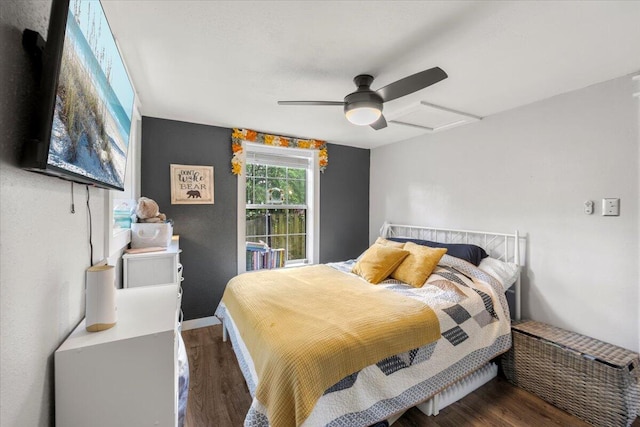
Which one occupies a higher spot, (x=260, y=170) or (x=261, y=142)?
(x=261, y=142)

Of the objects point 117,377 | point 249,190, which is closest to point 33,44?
point 117,377

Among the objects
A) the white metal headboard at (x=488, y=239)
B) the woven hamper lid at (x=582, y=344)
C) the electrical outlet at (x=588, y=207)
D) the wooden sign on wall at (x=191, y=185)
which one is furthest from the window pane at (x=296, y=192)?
the electrical outlet at (x=588, y=207)

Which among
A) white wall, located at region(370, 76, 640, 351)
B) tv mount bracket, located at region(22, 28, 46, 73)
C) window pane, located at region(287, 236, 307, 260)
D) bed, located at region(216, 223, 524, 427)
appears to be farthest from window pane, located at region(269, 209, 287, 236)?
tv mount bracket, located at region(22, 28, 46, 73)

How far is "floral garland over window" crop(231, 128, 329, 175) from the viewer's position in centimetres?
327

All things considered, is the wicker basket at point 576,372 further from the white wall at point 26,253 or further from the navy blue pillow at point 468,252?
the white wall at point 26,253

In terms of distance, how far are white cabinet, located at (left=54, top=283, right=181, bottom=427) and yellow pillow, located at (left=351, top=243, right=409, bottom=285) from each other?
73.4 inches

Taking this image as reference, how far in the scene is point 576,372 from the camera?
1.82 m

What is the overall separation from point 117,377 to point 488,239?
3081 millimetres

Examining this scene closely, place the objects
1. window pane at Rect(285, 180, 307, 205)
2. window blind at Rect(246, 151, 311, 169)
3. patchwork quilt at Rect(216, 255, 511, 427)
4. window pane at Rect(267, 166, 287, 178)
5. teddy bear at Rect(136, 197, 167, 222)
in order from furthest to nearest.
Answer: window pane at Rect(285, 180, 307, 205) < window pane at Rect(267, 166, 287, 178) < window blind at Rect(246, 151, 311, 169) < teddy bear at Rect(136, 197, 167, 222) < patchwork quilt at Rect(216, 255, 511, 427)

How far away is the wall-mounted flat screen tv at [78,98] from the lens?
71cm

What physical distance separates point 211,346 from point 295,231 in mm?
1761

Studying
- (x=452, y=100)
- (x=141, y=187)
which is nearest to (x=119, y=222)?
(x=141, y=187)

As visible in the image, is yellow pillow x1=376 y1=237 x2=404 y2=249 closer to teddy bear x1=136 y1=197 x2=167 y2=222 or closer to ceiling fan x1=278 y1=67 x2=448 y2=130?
ceiling fan x1=278 y1=67 x2=448 y2=130

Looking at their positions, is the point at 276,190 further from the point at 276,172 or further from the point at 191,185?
the point at 191,185
